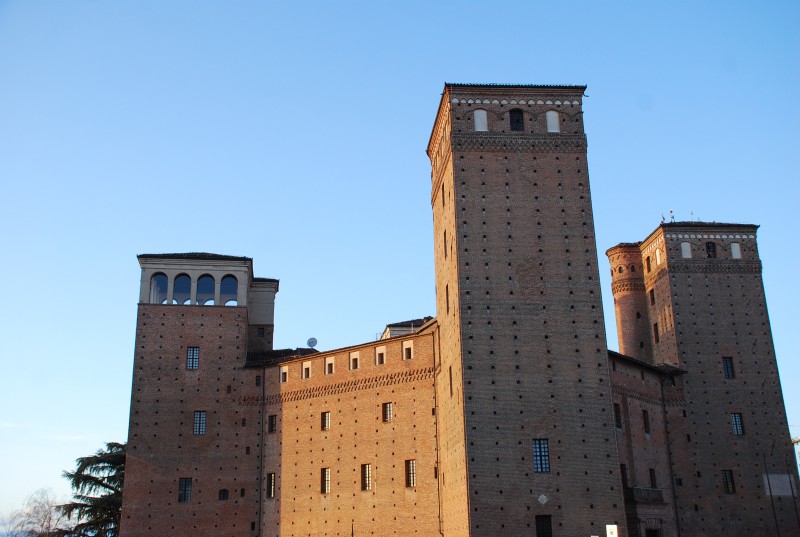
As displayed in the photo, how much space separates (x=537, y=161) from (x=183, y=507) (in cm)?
1980

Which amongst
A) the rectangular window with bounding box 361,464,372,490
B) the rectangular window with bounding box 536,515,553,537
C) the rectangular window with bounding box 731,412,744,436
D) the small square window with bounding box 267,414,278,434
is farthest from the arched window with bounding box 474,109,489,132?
the rectangular window with bounding box 731,412,744,436

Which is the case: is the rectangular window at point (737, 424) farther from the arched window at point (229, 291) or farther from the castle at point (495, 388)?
the arched window at point (229, 291)

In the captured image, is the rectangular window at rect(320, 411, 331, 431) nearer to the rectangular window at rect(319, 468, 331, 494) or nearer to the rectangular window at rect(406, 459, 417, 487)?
the rectangular window at rect(319, 468, 331, 494)

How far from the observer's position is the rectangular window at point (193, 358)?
1489 inches

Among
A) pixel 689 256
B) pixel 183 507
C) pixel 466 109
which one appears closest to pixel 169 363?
pixel 183 507

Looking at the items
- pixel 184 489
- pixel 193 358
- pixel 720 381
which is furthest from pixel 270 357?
pixel 720 381

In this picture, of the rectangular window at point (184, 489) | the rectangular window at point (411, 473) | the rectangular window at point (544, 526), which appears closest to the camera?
the rectangular window at point (544, 526)

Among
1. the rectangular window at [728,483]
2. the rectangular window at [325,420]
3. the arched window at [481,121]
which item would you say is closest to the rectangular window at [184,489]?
the rectangular window at [325,420]

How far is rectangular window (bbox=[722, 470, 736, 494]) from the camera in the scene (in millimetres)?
37188

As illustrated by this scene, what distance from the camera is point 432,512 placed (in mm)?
31375

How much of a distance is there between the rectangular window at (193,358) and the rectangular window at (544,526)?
56.6 feet

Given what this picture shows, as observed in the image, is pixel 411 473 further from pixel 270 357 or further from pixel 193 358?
pixel 193 358

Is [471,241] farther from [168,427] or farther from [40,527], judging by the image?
[40,527]

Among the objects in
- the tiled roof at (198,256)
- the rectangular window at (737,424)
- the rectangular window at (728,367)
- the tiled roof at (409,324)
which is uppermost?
the tiled roof at (198,256)
